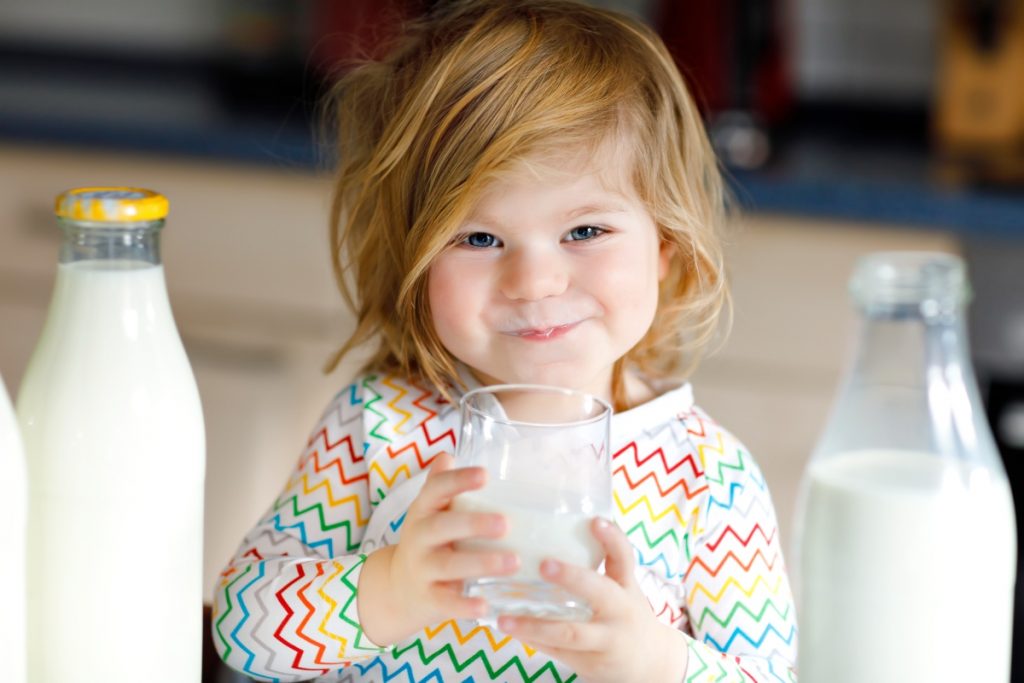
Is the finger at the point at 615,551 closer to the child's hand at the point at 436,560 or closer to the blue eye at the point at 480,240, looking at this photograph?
the child's hand at the point at 436,560

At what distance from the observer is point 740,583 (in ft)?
2.98

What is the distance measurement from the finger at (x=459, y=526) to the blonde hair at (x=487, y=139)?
24 centimetres

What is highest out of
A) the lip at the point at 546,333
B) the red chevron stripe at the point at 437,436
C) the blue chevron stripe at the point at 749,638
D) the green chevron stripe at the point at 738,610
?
the lip at the point at 546,333

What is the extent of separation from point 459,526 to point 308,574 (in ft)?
0.70

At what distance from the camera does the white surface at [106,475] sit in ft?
2.10

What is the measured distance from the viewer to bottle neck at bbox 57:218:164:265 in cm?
65

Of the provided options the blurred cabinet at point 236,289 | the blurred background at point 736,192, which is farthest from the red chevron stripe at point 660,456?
the blurred cabinet at point 236,289

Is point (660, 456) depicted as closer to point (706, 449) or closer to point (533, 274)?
point (706, 449)

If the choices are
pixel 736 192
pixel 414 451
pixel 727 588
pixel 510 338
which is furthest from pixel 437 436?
pixel 736 192

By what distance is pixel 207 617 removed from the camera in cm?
94

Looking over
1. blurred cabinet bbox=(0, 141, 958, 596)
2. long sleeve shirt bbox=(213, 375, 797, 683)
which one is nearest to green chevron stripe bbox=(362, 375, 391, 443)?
long sleeve shirt bbox=(213, 375, 797, 683)

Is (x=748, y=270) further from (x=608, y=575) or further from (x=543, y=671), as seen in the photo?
(x=608, y=575)

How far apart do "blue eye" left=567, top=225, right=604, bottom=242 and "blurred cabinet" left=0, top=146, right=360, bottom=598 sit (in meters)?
1.32

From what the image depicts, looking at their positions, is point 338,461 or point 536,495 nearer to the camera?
point 536,495
